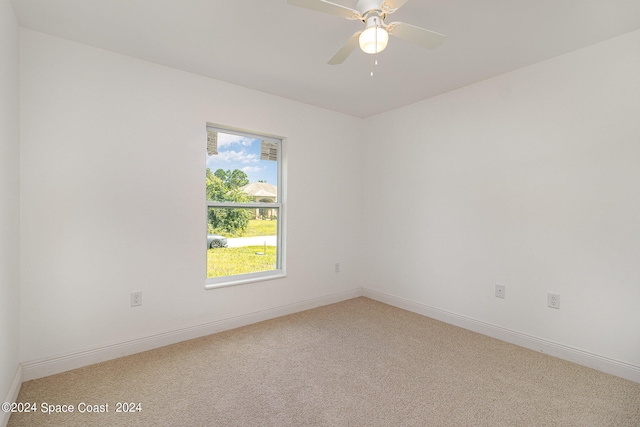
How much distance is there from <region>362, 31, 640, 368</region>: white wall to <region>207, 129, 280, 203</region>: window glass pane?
157cm

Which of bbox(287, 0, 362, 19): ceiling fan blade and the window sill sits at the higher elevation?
bbox(287, 0, 362, 19): ceiling fan blade

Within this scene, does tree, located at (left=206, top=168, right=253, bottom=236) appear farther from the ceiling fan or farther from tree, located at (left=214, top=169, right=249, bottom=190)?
the ceiling fan

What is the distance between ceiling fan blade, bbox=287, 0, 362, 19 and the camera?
4.73 ft

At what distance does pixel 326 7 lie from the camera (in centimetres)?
150

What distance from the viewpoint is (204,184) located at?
2863 mm

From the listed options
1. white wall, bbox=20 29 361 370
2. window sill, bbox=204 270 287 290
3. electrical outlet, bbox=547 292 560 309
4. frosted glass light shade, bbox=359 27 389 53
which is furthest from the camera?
window sill, bbox=204 270 287 290

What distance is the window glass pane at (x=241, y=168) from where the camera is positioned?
3.05 m

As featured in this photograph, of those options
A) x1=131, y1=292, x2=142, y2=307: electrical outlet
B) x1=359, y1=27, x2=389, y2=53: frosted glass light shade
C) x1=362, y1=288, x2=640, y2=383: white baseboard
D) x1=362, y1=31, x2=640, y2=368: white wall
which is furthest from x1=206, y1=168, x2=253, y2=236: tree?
x1=362, y1=288, x2=640, y2=383: white baseboard

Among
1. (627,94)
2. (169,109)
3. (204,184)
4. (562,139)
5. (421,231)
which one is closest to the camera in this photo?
(627,94)

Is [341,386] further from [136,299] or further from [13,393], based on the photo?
[13,393]

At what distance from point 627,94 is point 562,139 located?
0.45m

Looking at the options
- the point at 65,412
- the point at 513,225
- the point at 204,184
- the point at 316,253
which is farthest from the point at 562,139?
the point at 65,412

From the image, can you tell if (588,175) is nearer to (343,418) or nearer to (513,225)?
(513,225)

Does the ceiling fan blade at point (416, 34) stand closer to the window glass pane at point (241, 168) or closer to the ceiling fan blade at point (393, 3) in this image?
the ceiling fan blade at point (393, 3)
